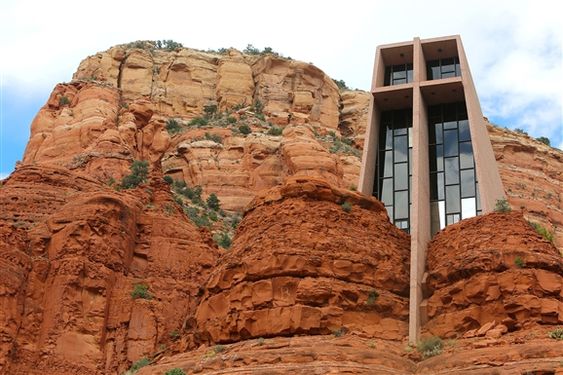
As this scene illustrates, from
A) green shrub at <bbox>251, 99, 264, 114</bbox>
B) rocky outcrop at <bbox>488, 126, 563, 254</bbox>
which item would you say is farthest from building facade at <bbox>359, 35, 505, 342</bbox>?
green shrub at <bbox>251, 99, 264, 114</bbox>

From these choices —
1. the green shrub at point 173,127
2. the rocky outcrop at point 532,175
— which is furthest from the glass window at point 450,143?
the green shrub at point 173,127

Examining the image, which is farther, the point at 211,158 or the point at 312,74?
the point at 312,74

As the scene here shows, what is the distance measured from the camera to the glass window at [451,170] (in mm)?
45156

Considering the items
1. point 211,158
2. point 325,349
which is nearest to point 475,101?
point 325,349

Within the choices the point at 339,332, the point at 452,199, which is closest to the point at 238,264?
the point at 339,332

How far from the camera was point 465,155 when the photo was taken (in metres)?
45.7

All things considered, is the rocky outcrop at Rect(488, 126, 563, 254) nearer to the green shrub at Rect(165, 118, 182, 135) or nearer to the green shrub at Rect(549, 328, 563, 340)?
the green shrub at Rect(165, 118, 182, 135)

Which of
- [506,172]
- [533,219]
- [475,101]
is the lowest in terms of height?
[475,101]

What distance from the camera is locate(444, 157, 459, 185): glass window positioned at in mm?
45156

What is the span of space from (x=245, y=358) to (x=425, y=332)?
655cm

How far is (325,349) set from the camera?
31297 mm

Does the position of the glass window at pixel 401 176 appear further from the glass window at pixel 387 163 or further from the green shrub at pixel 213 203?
the green shrub at pixel 213 203

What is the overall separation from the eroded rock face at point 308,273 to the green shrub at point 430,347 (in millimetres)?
1349

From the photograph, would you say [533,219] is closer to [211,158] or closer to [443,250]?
[211,158]
